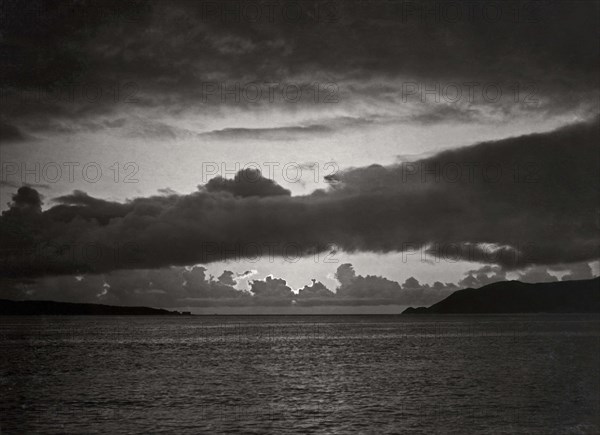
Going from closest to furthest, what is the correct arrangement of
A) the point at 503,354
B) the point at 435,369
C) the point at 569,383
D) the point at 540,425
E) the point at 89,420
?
the point at 540,425
the point at 89,420
the point at 569,383
the point at 435,369
the point at 503,354

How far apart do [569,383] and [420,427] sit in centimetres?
2876

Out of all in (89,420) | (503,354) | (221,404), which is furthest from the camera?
(503,354)

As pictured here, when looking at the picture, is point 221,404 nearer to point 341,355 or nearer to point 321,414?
point 321,414

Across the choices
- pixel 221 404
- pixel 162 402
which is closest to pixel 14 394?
pixel 162 402

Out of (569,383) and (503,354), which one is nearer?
(569,383)

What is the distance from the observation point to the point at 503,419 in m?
48.5

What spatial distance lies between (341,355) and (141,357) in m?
35.8

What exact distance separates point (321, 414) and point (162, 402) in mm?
15502

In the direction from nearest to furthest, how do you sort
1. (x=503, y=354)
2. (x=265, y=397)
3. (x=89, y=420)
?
(x=89, y=420), (x=265, y=397), (x=503, y=354)

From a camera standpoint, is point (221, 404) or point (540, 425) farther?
point (221, 404)

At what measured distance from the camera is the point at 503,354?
359 ft

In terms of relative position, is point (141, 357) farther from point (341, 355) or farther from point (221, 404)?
point (221, 404)

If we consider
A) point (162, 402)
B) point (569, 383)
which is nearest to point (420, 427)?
point (162, 402)

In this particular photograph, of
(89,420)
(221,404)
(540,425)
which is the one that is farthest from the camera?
(221,404)
